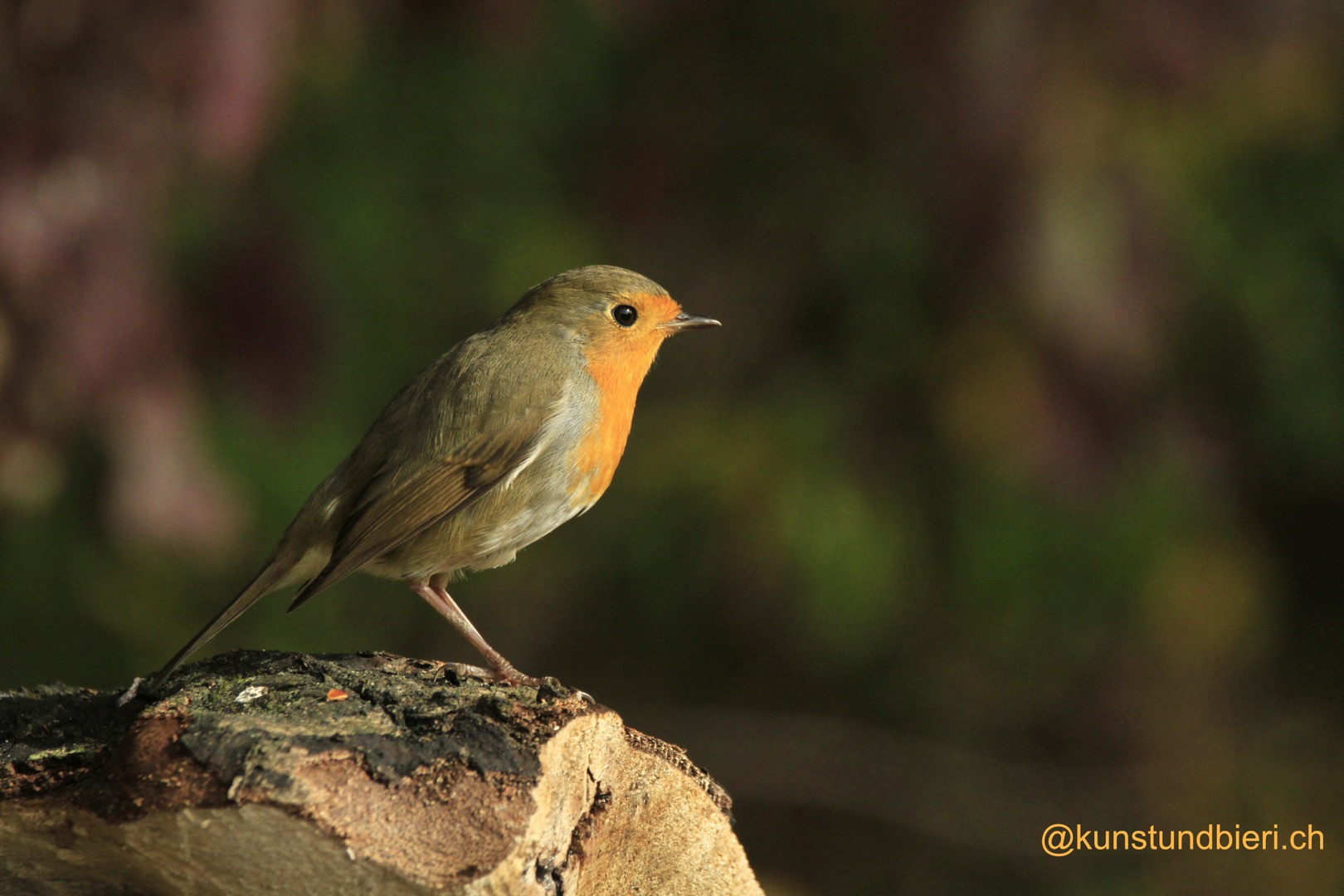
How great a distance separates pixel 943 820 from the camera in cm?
505

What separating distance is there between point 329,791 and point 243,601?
4.09 ft

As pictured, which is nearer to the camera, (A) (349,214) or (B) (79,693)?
(B) (79,693)

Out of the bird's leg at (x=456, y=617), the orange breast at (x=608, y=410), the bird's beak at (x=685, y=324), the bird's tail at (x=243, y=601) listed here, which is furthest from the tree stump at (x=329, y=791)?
the bird's beak at (x=685, y=324)

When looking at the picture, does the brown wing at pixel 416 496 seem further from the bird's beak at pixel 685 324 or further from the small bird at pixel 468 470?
the bird's beak at pixel 685 324

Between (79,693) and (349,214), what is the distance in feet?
9.02

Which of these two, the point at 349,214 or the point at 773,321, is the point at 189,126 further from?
the point at 773,321

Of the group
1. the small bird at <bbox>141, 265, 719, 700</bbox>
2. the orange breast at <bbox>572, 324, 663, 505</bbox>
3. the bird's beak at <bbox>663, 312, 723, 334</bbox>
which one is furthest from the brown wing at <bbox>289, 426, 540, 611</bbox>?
the bird's beak at <bbox>663, 312, 723, 334</bbox>

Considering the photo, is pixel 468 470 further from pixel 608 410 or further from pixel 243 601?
pixel 243 601

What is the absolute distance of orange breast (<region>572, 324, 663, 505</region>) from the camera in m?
2.85

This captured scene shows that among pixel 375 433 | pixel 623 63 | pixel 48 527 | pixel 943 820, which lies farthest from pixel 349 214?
pixel 943 820

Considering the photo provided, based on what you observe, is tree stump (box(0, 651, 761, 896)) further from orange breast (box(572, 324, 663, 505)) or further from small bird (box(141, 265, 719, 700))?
orange breast (box(572, 324, 663, 505))

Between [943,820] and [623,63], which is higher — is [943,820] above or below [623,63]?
below

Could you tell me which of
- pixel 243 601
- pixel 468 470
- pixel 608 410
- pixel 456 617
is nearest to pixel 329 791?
pixel 243 601

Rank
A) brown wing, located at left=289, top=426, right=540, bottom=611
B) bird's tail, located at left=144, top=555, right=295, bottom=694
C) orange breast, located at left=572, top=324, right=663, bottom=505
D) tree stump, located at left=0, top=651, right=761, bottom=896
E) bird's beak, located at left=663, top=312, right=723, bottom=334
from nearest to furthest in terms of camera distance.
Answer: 1. tree stump, located at left=0, top=651, right=761, bottom=896
2. bird's tail, located at left=144, top=555, right=295, bottom=694
3. brown wing, located at left=289, top=426, right=540, bottom=611
4. orange breast, located at left=572, top=324, right=663, bottom=505
5. bird's beak, located at left=663, top=312, right=723, bottom=334
